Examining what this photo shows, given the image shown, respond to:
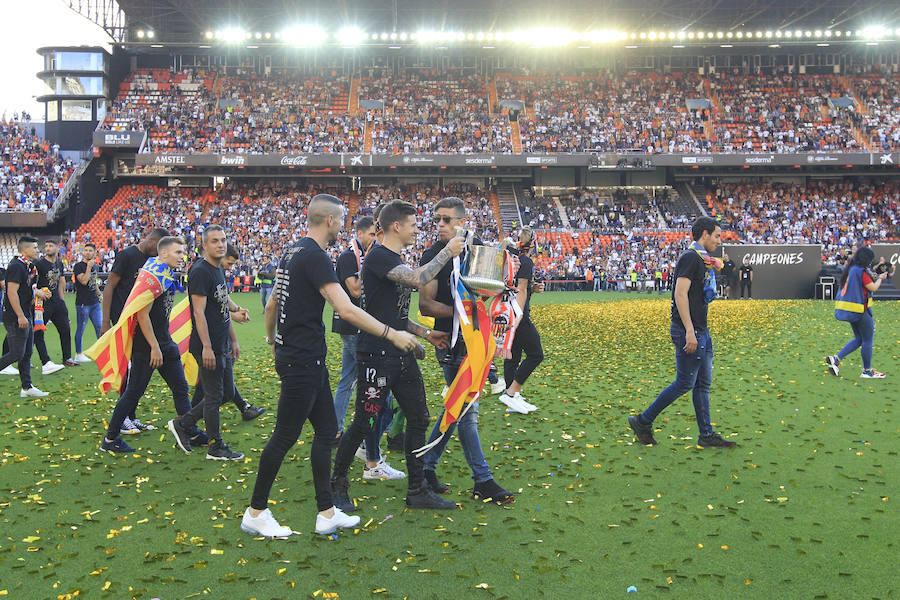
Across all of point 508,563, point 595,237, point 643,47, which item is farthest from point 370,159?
point 508,563

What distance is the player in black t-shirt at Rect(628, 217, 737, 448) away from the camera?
20.3ft

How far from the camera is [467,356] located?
5.00 meters

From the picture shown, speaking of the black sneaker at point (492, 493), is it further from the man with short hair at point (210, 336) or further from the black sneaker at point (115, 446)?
the black sneaker at point (115, 446)

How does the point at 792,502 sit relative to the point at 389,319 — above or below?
below

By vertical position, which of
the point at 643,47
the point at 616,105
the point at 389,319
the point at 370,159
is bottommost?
the point at 389,319

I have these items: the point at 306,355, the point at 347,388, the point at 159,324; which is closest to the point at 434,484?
the point at 347,388

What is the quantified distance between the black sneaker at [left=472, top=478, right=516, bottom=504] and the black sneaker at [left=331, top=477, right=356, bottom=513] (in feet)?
3.04

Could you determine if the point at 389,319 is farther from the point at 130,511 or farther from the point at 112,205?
the point at 112,205

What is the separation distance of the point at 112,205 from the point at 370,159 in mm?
15562

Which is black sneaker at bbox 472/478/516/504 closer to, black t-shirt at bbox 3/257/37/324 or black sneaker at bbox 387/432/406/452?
black sneaker at bbox 387/432/406/452

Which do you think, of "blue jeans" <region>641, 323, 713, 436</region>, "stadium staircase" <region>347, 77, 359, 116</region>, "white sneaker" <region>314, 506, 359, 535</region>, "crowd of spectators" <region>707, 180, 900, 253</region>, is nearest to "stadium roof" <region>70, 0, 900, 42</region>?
"stadium staircase" <region>347, 77, 359, 116</region>

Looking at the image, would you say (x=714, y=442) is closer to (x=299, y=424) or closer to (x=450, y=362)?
(x=450, y=362)

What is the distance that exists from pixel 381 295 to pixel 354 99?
43598mm

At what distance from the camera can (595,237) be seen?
3766 cm
